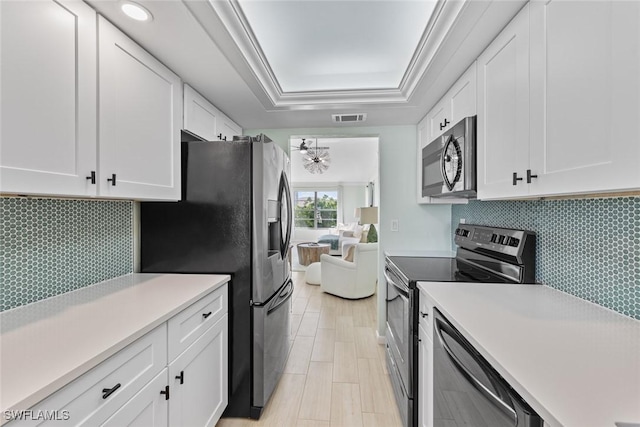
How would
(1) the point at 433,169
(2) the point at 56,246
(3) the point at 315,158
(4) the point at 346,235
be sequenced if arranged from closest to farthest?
(2) the point at 56,246
(1) the point at 433,169
(3) the point at 315,158
(4) the point at 346,235

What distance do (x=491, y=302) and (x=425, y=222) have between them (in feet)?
5.58

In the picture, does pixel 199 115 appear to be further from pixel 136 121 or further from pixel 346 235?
pixel 346 235

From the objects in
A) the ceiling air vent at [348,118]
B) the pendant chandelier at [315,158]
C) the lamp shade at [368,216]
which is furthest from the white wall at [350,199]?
the ceiling air vent at [348,118]

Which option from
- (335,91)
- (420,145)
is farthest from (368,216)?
(335,91)

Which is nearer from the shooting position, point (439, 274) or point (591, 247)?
point (591, 247)

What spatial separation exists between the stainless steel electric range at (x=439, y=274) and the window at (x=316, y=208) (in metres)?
7.67

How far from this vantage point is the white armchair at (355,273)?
→ 398 centimetres

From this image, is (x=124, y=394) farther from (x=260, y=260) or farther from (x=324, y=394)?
(x=324, y=394)

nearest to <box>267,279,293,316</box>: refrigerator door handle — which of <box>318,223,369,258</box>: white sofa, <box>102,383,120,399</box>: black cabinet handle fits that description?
<box>102,383,120,399</box>: black cabinet handle

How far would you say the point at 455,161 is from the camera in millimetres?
1709

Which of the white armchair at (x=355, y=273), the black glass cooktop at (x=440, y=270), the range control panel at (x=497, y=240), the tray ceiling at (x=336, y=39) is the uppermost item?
the tray ceiling at (x=336, y=39)

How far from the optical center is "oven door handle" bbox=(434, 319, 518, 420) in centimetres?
71

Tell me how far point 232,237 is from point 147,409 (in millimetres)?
949

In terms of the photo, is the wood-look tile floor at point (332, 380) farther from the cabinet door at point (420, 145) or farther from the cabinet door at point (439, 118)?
the cabinet door at point (439, 118)
